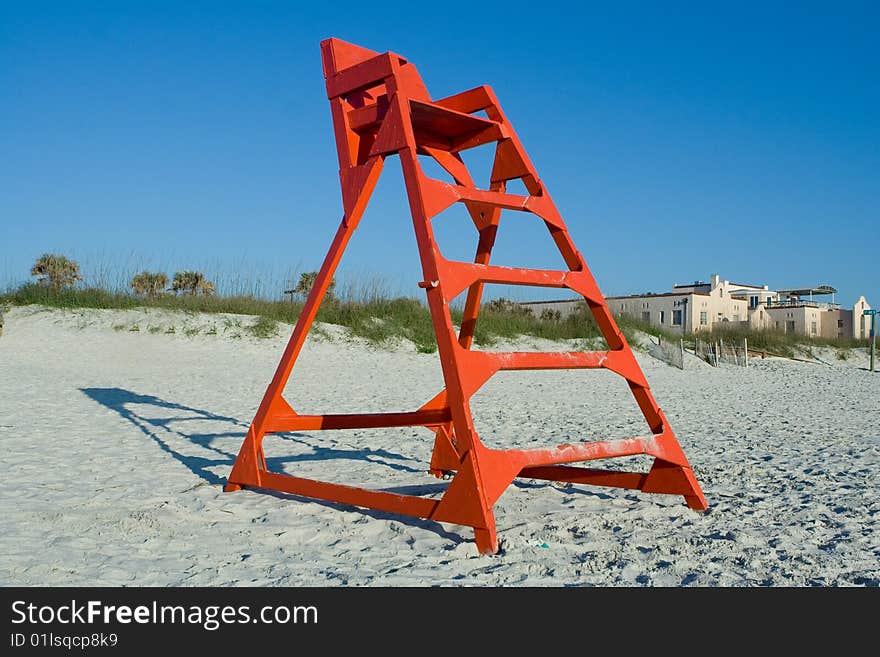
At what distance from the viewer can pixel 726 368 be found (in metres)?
19.1

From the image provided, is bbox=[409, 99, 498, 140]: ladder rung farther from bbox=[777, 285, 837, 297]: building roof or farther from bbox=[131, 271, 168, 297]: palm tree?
bbox=[777, 285, 837, 297]: building roof

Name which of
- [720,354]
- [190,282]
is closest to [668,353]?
[720,354]

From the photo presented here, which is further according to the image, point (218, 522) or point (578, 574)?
point (218, 522)

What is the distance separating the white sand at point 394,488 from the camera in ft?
8.68

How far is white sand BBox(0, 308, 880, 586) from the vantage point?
2.64 meters

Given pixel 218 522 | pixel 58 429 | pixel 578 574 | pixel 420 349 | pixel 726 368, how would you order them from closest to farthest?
pixel 578 574, pixel 218 522, pixel 58 429, pixel 420 349, pixel 726 368

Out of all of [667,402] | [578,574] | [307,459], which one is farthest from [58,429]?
[667,402]

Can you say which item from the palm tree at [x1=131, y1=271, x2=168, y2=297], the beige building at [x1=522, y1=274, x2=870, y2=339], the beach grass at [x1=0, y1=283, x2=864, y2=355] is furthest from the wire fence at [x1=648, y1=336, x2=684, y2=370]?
the beige building at [x1=522, y1=274, x2=870, y2=339]

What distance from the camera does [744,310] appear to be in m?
44.4

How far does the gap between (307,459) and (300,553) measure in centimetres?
236

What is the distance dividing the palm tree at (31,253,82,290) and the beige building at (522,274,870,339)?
2508 cm

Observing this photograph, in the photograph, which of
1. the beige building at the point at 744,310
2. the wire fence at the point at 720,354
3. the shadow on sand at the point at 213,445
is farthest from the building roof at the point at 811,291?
the shadow on sand at the point at 213,445
